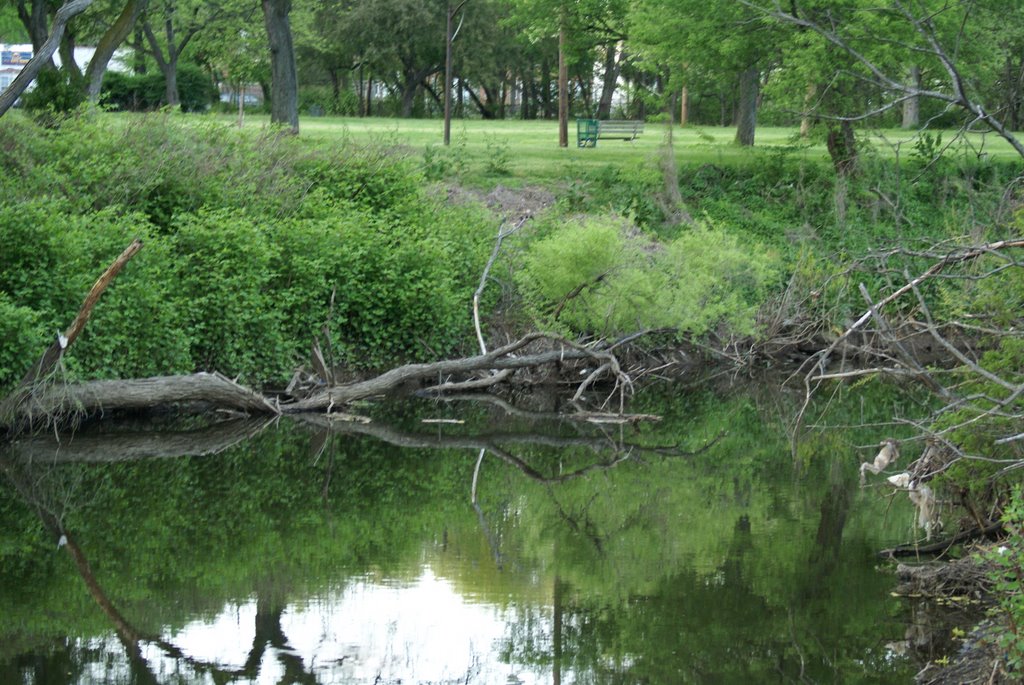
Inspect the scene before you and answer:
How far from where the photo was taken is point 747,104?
1395 inches

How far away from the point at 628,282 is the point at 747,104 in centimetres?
1593

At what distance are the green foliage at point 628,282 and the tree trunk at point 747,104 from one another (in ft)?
34.0

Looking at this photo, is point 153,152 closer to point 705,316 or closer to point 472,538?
point 705,316

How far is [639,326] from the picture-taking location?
21.4m

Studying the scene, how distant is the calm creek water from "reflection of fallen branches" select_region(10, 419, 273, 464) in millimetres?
61

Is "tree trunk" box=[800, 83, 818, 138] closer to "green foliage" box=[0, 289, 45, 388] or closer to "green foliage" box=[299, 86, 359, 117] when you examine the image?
"green foliage" box=[0, 289, 45, 388]

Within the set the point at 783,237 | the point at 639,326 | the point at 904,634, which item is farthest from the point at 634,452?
the point at 783,237

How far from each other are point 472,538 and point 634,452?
4.59 metres

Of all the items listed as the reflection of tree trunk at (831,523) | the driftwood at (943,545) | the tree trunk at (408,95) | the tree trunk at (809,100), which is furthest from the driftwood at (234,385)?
the tree trunk at (408,95)

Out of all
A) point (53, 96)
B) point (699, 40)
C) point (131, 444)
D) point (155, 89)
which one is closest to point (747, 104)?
point (699, 40)

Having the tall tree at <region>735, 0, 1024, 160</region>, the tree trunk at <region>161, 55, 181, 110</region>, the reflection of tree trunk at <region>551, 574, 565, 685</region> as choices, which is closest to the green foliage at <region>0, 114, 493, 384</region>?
the tall tree at <region>735, 0, 1024, 160</region>

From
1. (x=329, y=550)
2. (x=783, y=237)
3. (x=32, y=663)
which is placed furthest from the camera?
(x=783, y=237)

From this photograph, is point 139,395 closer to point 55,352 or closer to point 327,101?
point 55,352

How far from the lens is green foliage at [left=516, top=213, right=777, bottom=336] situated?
69.2ft
